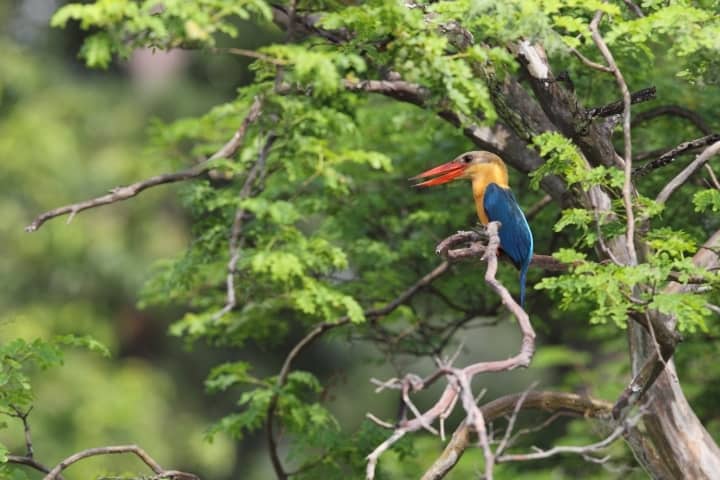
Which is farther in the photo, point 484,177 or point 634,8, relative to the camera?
point 484,177

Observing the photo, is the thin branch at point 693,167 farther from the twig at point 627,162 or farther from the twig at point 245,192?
the twig at point 245,192

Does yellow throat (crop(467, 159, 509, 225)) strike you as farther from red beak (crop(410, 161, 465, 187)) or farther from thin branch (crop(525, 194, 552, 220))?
thin branch (crop(525, 194, 552, 220))

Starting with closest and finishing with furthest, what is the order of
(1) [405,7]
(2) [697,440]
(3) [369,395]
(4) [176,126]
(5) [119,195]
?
(1) [405,7]
(5) [119,195]
(2) [697,440]
(4) [176,126]
(3) [369,395]

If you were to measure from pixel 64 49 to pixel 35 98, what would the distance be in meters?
2.17

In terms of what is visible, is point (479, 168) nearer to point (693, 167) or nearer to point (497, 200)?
point (497, 200)

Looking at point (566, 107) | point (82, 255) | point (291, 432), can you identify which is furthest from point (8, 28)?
point (566, 107)

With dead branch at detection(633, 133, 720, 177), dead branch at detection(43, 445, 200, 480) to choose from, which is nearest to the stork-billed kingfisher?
dead branch at detection(633, 133, 720, 177)

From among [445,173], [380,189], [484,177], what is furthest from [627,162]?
[380,189]

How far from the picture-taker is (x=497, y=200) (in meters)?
6.68

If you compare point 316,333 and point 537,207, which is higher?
point 537,207

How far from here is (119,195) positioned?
6.22 metres

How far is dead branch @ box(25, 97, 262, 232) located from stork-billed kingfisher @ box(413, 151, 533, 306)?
1006 mm

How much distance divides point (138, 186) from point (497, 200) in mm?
1687

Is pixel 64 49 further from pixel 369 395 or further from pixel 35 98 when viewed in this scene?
pixel 369 395
